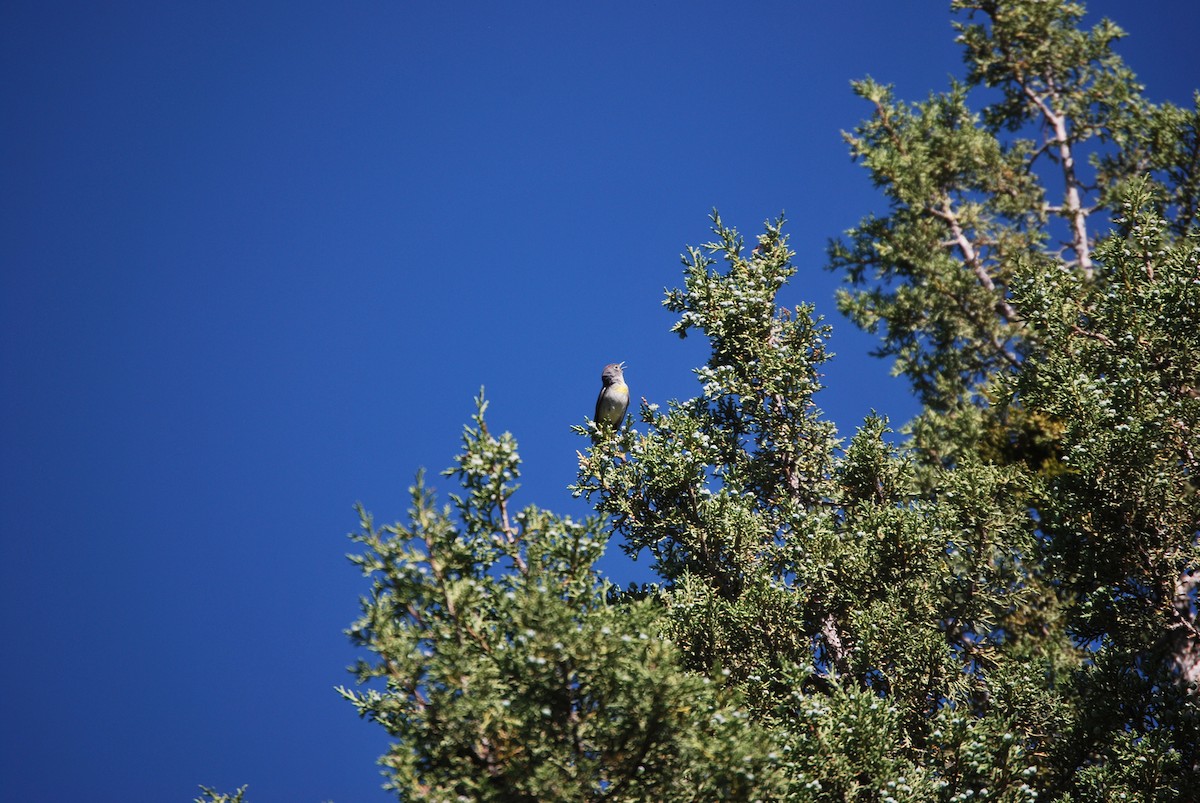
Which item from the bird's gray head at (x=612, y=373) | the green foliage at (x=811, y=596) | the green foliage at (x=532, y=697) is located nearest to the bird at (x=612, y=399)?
the bird's gray head at (x=612, y=373)

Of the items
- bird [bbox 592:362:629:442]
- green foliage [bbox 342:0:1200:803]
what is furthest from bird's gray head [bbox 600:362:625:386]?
green foliage [bbox 342:0:1200:803]

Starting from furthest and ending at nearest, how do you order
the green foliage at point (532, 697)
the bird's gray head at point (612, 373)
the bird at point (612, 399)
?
1. the bird's gray head at point (612, 373)
2. the bird at point (612, 399)
3. the green foliage at point (532, 697)

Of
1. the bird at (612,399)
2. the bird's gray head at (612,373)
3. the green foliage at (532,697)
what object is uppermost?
the bird's gray head at (612,373)

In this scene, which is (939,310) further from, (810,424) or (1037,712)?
(1037,712)

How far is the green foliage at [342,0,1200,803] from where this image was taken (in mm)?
6629

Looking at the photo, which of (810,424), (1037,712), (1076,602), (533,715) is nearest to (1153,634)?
(1076,602)

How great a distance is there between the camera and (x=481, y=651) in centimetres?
698

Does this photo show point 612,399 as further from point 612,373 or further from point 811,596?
point 811,596

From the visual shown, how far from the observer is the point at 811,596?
9688 millimetres

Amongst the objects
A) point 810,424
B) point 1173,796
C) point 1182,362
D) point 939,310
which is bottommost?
point 1173,796

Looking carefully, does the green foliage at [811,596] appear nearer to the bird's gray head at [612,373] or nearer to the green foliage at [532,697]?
the green foliage at [532,697]

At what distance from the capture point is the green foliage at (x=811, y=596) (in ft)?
21.7

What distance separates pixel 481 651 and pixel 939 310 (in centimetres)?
1384

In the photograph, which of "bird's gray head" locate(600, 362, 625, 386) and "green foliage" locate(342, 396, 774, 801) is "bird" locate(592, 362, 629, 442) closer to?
"bird's gray head" locate(600, 362, 625, 386)
